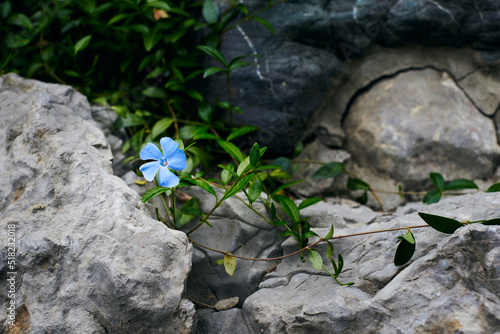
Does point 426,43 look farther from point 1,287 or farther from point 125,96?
point 1,287

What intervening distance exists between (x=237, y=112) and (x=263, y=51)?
0.42 meters

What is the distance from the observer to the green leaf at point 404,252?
150cm

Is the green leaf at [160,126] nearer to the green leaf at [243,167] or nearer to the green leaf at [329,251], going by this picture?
the green leaf at [243,167]

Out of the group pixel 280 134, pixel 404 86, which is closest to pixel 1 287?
pixel 280 134

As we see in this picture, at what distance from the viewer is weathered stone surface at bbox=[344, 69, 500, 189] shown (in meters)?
2.49

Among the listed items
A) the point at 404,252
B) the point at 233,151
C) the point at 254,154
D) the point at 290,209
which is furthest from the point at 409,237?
the point at 233,151

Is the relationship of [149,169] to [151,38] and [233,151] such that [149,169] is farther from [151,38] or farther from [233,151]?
[151,38]

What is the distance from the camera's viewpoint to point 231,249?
1871 millimetres

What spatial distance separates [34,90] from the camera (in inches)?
84.4

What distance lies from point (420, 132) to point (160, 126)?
161 cm

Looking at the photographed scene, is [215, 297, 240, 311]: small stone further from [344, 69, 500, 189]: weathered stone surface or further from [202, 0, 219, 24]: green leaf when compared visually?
[202, 0, 219, 24]: green leaf

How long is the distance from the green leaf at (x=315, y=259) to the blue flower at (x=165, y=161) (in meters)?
0.65

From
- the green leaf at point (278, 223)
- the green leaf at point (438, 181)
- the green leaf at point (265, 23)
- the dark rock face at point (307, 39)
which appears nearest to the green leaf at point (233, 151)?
the green leaf at point (278, 223)

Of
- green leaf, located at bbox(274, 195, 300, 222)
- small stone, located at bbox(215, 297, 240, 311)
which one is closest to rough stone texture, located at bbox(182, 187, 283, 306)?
small stone, located at bbox(215, 297, 240, 311)
